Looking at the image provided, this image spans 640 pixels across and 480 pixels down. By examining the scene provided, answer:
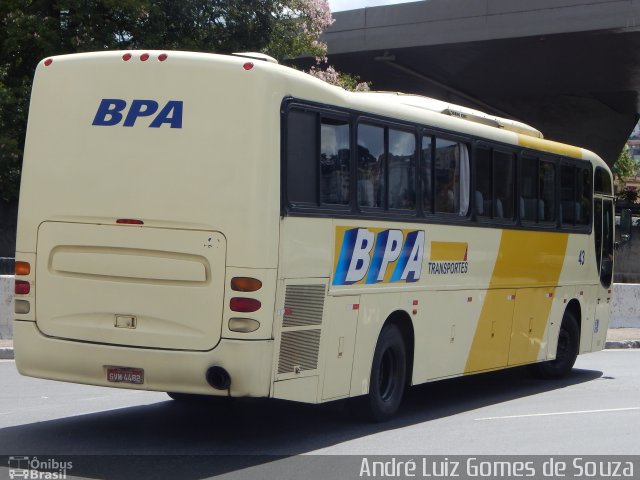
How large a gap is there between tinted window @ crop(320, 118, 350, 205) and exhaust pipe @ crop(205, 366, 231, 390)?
197 cm

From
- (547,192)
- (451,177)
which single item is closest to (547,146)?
(547,192)

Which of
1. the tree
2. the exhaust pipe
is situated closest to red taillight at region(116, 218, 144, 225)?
the exhaust pipe

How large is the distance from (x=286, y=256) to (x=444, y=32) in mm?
31116

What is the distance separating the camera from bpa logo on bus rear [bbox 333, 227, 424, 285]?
11211mm

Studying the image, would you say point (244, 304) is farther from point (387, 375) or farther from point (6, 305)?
point (6, 305)

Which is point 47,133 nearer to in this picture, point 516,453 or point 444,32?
point 516,453

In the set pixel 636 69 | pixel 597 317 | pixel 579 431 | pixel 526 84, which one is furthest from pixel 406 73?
pixel 579 431

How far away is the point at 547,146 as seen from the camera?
643 inches

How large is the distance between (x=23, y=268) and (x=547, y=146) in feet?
27.1

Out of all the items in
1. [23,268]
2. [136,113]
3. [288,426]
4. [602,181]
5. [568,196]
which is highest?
[136,113]

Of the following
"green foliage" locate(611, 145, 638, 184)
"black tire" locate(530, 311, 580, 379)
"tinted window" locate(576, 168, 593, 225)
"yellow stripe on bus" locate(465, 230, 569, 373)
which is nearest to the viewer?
"yellow stripe on bus" locate(465, 230, 569, 373)

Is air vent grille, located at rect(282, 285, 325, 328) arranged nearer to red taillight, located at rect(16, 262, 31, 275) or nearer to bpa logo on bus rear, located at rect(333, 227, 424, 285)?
bpa logo on bus rear, located at rect(333, 227, 424, 285)

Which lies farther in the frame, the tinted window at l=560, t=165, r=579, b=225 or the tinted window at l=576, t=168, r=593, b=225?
the tinted window at l=576, t=168, r=593, b=225

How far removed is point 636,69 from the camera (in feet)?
146
